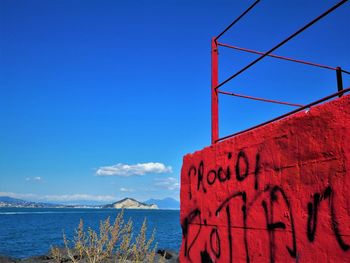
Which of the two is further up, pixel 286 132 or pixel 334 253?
pixel 286 132

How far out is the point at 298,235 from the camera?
9.38 ft

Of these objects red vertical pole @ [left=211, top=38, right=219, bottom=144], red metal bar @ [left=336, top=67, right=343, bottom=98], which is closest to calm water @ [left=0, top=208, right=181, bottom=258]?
red vertical pole @ [left=211, top=38, right=219, bottom=144]

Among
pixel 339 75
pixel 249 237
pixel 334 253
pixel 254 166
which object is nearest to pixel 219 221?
pixel 249 237

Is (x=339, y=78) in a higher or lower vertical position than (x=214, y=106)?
higher

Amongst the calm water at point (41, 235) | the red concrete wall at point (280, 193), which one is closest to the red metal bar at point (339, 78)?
the red concrete wall at point (280, 193)

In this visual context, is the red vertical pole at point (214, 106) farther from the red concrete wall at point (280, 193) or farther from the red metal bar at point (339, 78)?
the red metal bar at point (339, 78)

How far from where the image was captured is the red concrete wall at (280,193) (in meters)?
2.60

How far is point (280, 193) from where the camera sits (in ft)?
10.1

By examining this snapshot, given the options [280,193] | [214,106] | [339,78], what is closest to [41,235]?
[214,106]

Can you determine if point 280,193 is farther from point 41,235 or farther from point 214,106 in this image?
point 41,235

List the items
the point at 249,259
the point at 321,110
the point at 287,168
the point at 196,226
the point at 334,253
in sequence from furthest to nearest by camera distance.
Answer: the point at 196,226 < the point at 249,259 < the point at 287,168 < the point at 321,110 < the point at 334,253

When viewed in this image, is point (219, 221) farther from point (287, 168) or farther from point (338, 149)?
point (338, 149)

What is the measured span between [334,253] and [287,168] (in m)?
0.76

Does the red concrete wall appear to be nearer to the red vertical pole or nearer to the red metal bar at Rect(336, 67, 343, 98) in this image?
the red vertical pole
